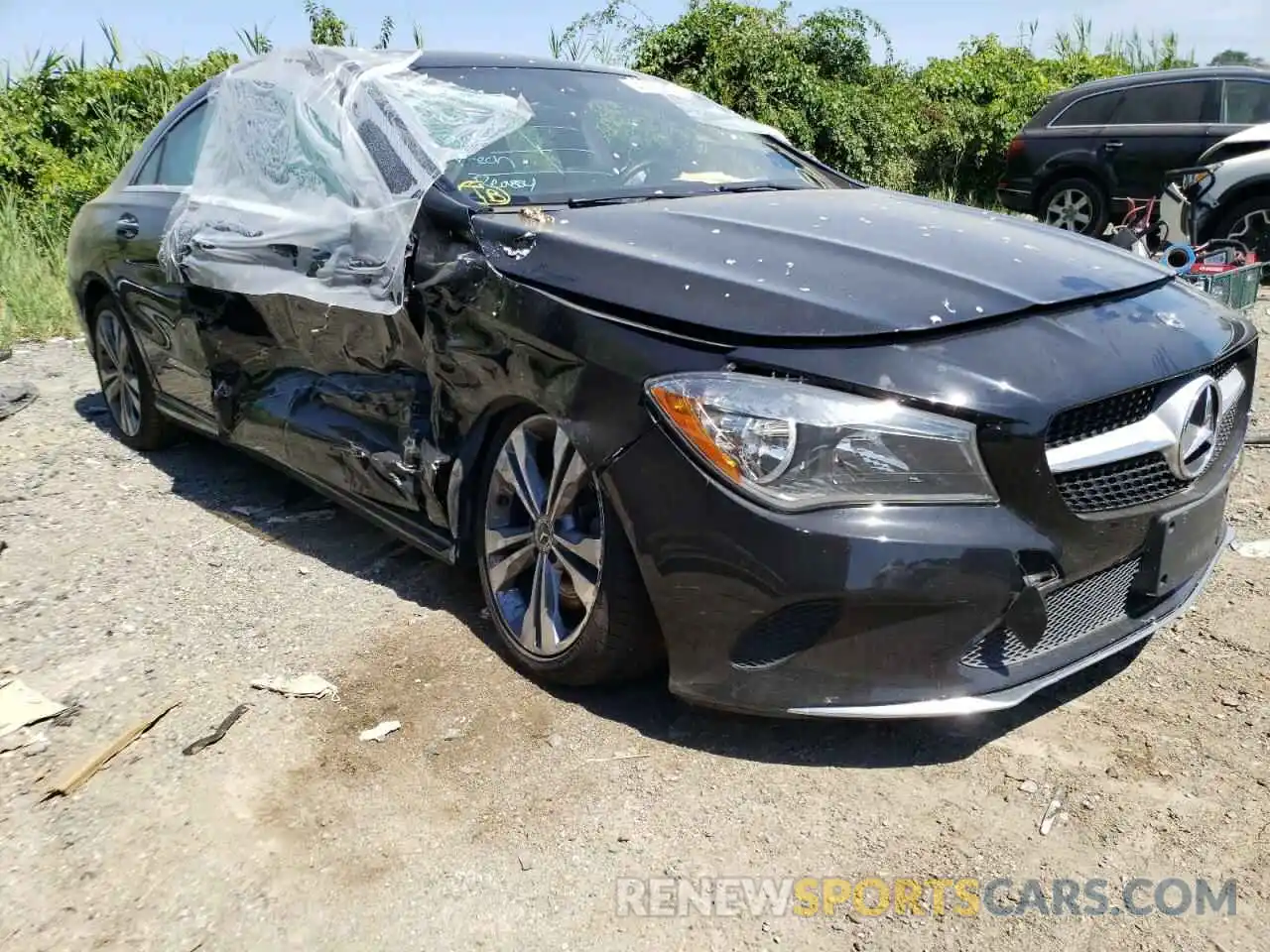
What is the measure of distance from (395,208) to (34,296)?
7.00 metres

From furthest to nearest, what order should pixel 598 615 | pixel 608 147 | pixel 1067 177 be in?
pixel 1067 177
pixel 608 147
pixel 598 615

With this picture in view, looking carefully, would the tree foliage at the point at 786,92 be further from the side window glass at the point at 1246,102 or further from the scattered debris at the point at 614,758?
the scattered debris at the point at 614,758

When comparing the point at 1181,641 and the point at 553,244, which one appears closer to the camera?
the point at 553,244

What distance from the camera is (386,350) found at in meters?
3.52

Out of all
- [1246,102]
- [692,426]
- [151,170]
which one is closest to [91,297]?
[151,170]

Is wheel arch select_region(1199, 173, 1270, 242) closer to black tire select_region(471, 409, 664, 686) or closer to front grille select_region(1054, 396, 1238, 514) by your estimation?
front grille select_region(1054, 396, 1238, 514)

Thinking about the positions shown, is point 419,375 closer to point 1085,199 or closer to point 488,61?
point 488,61

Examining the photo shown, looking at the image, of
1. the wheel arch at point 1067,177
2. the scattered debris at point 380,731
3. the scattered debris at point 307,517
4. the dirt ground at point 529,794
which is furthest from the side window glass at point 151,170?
the wheel arch at point 1067,177

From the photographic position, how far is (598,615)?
2.79m

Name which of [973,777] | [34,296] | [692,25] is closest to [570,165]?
[973,777]

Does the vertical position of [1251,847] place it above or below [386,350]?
below

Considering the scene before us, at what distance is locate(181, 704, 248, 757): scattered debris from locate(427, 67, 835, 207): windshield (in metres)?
1.56

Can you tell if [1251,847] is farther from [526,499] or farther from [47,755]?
[47,755]

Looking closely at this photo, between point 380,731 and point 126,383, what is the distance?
324cm
